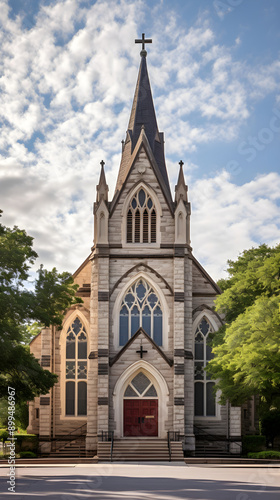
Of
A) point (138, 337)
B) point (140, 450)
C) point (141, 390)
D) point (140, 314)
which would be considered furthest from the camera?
point (140, 314)

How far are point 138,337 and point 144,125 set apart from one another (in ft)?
44.7

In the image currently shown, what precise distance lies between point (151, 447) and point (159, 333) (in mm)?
6093

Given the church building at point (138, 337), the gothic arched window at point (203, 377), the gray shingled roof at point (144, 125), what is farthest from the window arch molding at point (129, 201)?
the gothic arched window at point (203, 377)

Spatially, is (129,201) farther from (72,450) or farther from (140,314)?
(72,450)

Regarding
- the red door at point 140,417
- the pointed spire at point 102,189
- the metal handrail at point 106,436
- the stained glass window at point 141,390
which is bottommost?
the metal handrail at point 106,436

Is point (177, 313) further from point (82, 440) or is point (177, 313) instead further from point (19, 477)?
point (19, 477)

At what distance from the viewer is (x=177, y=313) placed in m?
32.5

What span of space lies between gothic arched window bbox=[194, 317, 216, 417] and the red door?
11.6 ft

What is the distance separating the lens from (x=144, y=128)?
1452 inches

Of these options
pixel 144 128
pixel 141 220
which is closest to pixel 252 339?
pixel 141 220

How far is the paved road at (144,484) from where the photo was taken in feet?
47.0

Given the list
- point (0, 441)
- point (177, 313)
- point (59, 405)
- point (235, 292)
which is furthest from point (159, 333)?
point (0, 441)

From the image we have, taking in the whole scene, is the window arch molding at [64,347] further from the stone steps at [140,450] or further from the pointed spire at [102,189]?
the pointed spire at [102,189]

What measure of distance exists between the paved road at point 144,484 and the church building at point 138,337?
24.9 ft
